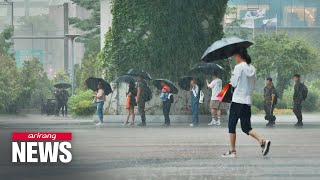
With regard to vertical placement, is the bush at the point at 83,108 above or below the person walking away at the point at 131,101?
below

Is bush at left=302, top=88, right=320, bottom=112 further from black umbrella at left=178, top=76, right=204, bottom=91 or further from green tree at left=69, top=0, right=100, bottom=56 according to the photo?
black umbrella at left=178, top=76, right=204, bottom=91

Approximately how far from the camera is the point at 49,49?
176 metres

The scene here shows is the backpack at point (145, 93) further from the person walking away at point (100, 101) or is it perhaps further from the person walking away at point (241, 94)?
the person walking away at point (241, 94)

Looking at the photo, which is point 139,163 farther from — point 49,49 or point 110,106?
point 49,49

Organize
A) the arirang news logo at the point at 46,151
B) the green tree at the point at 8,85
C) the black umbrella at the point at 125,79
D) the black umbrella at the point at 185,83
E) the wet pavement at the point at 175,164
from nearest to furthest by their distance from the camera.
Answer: the wet pavement at the point at 175,164
the arirang news logo at the point at 46,151
the black umbrella at the point at 125,79
the black umbrella at the point at 185,83
the green tree at the point at 8,85

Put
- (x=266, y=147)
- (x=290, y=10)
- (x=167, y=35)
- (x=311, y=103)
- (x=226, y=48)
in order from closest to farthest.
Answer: (x=266, y=147)
(x=226, y=48)
(x=167, y=35)
(x=311, y=103)
(x=290, y=10)

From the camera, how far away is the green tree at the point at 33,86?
2530 inches

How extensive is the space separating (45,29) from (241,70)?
160094 mm

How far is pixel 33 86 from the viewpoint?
66125 millimetres

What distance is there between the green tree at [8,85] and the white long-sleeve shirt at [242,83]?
4371 centimetres

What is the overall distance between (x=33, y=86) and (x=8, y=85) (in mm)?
7181

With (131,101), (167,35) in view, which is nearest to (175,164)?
(131,101)

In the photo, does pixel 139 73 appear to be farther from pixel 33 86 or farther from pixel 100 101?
pixel 33 86

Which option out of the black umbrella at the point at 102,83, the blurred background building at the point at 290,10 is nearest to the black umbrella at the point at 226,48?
the black umbrella at the point at 102,83
